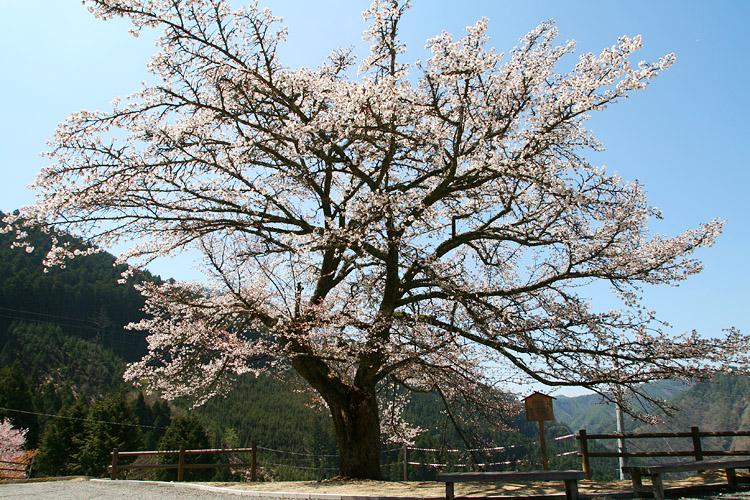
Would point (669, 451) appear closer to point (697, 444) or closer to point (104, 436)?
point (697, 444)

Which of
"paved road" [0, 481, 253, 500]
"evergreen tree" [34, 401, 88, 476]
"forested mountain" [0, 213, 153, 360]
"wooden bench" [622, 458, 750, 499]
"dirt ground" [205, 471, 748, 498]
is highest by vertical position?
"forested mountain" [0, 213, 153, 360]

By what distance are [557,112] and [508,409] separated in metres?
7.50

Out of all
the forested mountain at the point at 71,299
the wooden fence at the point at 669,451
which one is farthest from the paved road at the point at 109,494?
the forested mountain at the point at 71,299

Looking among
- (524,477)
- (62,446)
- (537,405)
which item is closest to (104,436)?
(62,446)

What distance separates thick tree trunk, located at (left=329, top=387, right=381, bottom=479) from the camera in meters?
11.9

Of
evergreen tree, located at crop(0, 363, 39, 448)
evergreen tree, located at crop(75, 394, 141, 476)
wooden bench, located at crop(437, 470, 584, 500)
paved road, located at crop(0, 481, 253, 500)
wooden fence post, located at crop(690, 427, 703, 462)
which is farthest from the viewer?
evergreen tree, located at crop(0, 363, 39, 448)

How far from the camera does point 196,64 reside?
10.8 metres

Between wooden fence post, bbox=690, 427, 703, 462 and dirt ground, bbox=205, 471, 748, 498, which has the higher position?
wooden fence post, bbox=690, 427, 703, 462

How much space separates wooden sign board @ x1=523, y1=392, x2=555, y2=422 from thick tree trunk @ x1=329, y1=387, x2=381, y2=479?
3363mm

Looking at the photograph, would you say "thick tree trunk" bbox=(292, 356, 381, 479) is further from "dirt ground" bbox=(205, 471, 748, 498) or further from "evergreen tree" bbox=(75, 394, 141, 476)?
"evergreen tree" bbox=(75, 394, 141, 476)

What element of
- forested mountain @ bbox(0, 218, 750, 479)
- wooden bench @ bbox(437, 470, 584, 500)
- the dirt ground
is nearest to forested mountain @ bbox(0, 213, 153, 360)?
forested mountain @ bbox(0, 218, 750, 479)

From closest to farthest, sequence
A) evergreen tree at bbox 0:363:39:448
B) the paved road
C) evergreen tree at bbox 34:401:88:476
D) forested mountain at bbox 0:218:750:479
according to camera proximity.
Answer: the paved road, evergreen tree at bbox 34:401:88:476, forested mountain at bbox 0:218:750:479, evergreen tree at bbox 0:363:39:448

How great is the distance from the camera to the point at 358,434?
39.8 ft

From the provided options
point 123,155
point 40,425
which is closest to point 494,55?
point 123,155
